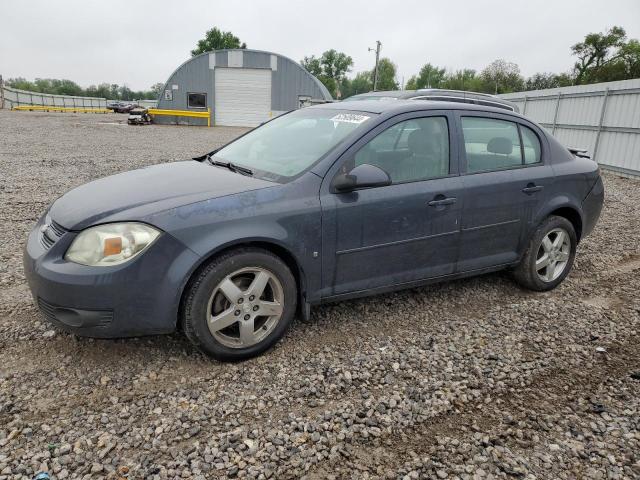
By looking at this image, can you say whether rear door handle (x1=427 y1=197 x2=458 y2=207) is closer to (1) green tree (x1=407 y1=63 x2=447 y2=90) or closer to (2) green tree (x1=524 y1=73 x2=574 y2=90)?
(2) green tree (x1=524 y1=73 x2=574 y2=90)

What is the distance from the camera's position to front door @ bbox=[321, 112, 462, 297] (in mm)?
3375

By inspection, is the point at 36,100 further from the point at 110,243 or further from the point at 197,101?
the point at 110,243

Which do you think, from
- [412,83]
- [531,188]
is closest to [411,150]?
[531,188]

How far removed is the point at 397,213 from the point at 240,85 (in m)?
32.8

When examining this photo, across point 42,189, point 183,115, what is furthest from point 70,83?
point 42,189

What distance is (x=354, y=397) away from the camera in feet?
9.48

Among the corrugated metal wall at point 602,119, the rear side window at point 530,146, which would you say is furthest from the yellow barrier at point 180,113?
the rear side window at point 530,146

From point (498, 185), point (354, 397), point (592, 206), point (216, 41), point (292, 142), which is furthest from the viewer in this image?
point (216, 41)

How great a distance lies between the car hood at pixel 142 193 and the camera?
2.93 metres

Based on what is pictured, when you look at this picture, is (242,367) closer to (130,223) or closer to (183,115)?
(130,223)

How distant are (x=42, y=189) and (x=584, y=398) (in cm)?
835

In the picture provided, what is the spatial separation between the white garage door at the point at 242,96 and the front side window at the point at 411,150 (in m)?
31.0

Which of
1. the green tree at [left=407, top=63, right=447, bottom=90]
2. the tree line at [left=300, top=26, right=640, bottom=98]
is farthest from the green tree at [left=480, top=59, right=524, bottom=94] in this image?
the green tree at [left=407, top=63, right=447, bottom=90]

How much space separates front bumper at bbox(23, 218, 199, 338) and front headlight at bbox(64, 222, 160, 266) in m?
0.04
